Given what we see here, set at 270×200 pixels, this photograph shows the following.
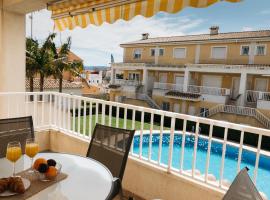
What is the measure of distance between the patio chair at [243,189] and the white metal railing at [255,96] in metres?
17.9

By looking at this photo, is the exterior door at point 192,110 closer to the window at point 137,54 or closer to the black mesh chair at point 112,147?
the window at point 137,54

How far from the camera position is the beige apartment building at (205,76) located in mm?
18016

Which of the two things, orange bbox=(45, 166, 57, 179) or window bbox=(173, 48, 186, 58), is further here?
window bbox=(173, 48, 186, 58)

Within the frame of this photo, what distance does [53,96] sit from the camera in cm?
543

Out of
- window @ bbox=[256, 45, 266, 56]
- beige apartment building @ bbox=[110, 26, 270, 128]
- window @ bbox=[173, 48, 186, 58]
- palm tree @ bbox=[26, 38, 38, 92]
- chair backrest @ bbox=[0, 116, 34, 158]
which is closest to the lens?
chair backrest @ bbox=[0, 116, 34, 158]

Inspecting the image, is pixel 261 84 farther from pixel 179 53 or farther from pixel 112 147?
pixel 112 147

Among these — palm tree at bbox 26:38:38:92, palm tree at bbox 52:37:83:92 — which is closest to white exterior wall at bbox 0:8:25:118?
palm tree at bbox 26:38:38:92

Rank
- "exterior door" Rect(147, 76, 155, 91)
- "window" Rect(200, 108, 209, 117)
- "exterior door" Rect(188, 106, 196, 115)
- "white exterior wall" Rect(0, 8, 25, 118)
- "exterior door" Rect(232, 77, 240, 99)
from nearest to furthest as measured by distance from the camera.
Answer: "white exterior wall" Rect(0, 8, 25, 118), "window" Rect(200, 108, 209, 117), "exterior door" Rect(232, 77, 240, 99), "exterior door" Rect(188, 106, 196, 115), "exterior door" Rect(147, 76, 155, 91)

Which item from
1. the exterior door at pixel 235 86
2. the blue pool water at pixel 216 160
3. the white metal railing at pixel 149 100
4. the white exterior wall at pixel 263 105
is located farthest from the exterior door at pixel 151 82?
the blue pool water at pixel 216 160

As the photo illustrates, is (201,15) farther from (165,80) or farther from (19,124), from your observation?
(19,124)

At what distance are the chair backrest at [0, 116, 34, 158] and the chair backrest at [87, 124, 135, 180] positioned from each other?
2.76ft

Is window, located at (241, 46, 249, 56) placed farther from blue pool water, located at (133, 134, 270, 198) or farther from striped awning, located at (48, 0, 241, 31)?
striped awning, located at (48, 0, 241, 31)

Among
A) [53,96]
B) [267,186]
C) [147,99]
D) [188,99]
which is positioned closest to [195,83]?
[188,99]

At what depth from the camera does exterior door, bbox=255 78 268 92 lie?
1853 cm
